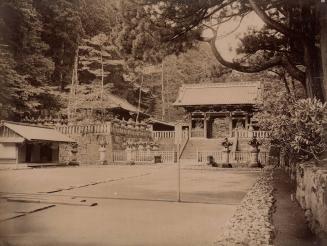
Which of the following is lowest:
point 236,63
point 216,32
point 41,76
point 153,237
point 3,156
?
point 153,237

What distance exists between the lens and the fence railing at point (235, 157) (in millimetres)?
24016

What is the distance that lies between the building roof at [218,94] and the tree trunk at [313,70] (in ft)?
78.0

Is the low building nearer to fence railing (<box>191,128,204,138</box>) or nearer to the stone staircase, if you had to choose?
the stone staircase

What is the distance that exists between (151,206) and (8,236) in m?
3.28

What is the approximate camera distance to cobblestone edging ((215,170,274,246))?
16.6 feet

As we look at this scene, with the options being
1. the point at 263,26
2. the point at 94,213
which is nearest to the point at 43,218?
the point at 94,213

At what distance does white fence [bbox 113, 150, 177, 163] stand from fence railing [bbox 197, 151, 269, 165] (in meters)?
1.95

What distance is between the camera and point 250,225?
6.09 m

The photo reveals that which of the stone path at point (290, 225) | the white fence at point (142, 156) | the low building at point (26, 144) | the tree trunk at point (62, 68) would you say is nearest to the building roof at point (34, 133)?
the low building at point (26, 144)

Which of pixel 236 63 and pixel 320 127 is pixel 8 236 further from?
pixel 236 63

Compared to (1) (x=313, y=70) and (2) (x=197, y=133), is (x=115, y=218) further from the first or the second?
(2) (x=197, y=133)

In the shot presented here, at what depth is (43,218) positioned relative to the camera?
6.35 meters

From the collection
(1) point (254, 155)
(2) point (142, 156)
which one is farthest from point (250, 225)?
(2) point (142, 156)

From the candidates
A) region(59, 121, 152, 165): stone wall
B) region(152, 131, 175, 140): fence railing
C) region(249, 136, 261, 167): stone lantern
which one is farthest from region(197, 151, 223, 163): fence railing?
region(152, 131, 175, 140): fence railing
